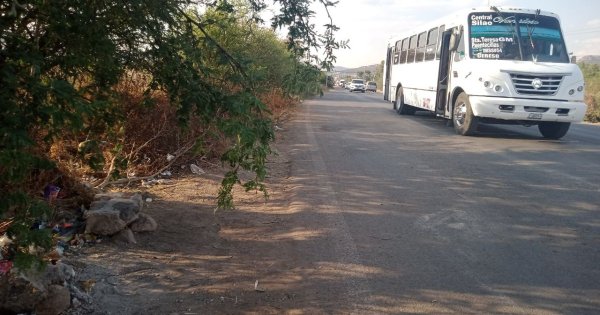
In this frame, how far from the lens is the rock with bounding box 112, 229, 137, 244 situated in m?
5.10

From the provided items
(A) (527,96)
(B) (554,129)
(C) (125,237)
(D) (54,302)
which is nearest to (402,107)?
(B) (554,129)

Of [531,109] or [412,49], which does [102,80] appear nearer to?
[531,109]

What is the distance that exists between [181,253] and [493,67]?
9.59m

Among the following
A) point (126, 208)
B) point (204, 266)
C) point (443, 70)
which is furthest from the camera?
point (443, 70)

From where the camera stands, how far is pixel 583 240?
5398mm

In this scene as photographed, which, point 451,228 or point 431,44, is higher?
point 431,44

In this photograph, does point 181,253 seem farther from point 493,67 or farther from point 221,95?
point 493,67

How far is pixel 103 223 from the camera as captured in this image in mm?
5078

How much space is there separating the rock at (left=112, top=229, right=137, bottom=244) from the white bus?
30.6 ft

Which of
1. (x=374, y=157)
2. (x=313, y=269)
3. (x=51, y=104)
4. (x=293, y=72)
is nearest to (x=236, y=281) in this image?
(x=313, y=269)

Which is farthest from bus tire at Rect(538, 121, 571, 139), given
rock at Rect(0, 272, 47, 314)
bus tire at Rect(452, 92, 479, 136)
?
rock at Rect(0, 272, 47, 314)

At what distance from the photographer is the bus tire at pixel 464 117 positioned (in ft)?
42.1

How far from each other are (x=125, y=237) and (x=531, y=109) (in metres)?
9.94

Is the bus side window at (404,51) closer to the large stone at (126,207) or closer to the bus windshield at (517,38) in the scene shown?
the bus windshield at (517,38)
